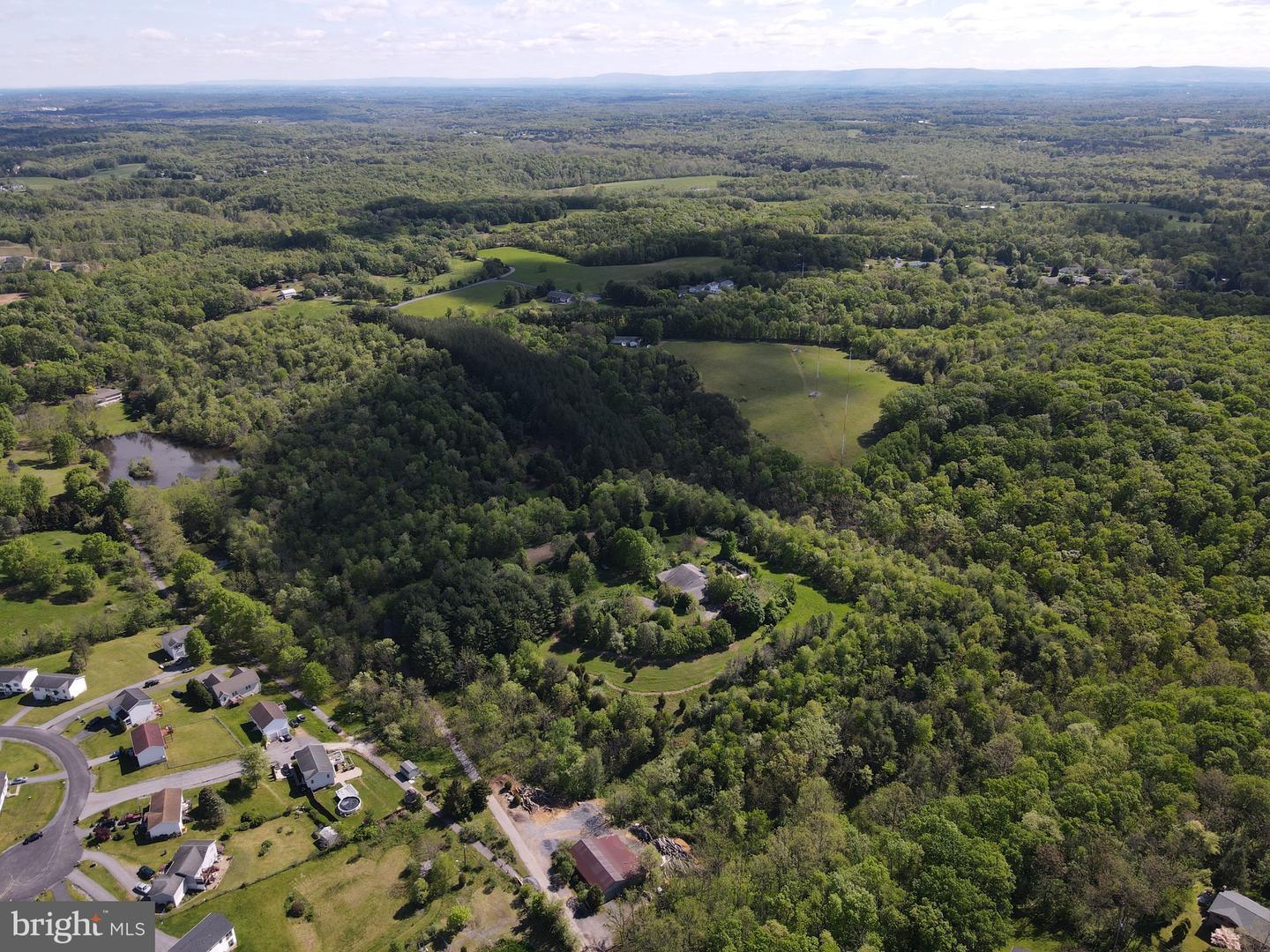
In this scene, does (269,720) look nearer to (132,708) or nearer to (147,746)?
(147,746)

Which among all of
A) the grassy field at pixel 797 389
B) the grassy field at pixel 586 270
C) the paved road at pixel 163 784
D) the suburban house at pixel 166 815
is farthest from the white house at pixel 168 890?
the grassy field at pixel 586 270

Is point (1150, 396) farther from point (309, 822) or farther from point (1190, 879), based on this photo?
point (309, 822)

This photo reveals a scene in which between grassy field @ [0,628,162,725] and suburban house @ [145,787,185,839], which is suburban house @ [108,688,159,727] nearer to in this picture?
grassy field @ [0,628,162,725]

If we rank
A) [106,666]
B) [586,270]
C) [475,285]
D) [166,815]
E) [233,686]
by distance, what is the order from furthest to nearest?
[586,270]
[475,285]
[106,666]
[233,686]
[166,815]

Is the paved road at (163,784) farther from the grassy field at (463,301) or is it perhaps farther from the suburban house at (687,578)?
the grassy field at (463,301)

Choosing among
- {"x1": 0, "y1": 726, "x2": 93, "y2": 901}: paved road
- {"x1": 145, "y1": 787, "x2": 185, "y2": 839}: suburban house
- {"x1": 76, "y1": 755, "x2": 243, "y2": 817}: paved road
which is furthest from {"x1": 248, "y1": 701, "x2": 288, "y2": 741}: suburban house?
{"x1": 0, "y1": 726, "x2": 93, "y2": 901}: paved road

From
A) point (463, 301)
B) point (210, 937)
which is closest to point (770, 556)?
point (210, 937)
